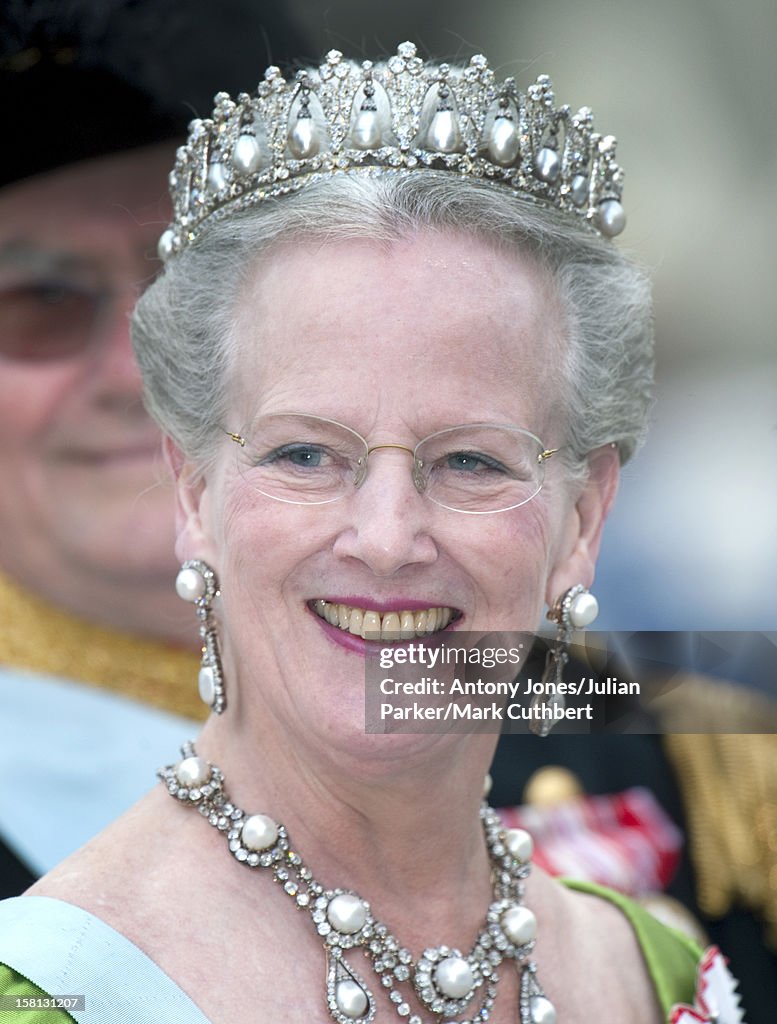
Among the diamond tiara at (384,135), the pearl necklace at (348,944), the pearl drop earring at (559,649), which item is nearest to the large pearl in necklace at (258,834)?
the pearl necklace at (348,944)

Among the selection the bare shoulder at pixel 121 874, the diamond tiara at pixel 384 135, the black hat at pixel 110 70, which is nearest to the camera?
the bare shoulder at pixel 121 874

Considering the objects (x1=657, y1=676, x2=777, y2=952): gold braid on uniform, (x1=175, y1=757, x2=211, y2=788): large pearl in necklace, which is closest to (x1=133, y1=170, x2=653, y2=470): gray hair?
(x1=175, y1=757, x2=211, y2=788): large pearl in necklace

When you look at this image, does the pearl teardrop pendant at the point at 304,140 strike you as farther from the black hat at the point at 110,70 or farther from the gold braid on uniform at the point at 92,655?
the gold braid on uniform at the point at 92,655

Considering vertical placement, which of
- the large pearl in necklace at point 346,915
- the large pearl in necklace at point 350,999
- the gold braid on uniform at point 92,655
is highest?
the gold braid on uniform at point 92,655

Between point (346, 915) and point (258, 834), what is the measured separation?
0.15 m

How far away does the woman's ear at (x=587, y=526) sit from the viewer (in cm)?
178

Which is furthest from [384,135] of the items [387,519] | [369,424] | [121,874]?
[121,874]

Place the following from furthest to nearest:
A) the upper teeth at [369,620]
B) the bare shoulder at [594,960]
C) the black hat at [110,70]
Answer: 1. the black hat at [110,70]
2. the bare shoulder at [594,960]
3. the upper teeth at [369,620]

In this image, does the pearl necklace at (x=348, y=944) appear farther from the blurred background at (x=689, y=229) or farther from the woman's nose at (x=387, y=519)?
the blurred background at (x=689, y=229)

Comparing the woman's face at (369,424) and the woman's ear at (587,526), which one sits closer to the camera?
the woman's face at (369,424)

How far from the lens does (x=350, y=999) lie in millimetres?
1545

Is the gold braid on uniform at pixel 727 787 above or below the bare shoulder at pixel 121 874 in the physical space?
above

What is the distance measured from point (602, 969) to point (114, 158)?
1907mm

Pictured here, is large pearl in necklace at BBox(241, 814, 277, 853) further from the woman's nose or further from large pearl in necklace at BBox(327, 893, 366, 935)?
the woman's nose
